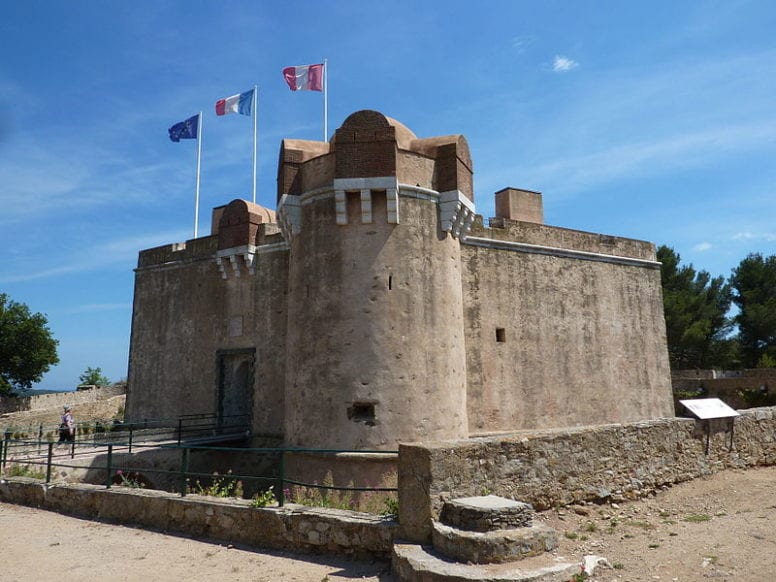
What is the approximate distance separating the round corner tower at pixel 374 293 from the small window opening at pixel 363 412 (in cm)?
2

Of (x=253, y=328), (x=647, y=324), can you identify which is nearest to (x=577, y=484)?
(x=253, y=328)

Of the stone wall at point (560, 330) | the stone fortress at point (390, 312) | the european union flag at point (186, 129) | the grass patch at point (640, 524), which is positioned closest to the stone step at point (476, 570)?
the grass patch at point (640, 524)

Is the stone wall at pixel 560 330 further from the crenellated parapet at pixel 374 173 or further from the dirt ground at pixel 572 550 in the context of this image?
the dirt ground at pixel 572 550

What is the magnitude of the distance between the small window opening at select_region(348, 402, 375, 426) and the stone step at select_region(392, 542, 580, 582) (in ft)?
19.1

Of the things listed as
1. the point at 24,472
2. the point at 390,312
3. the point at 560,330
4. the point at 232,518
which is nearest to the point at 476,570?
the point at 232,518

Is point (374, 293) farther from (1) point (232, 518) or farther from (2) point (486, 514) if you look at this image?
(2) point (486, 514)

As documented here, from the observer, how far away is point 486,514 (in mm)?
5930

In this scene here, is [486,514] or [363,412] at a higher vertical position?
[363,412]

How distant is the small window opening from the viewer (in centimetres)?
1188

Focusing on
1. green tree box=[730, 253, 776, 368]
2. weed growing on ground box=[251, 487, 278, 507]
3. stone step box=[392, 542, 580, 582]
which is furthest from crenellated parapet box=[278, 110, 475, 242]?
green tree box=[730, 253, 776, 368]

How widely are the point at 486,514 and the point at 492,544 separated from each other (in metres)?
0.33

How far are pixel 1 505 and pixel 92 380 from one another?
157 feet

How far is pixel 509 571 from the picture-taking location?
17.9 ft

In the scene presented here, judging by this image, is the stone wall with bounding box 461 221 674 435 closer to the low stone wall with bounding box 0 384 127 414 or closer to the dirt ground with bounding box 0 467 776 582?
the dirt ground with bounding box 0 467 776 582
